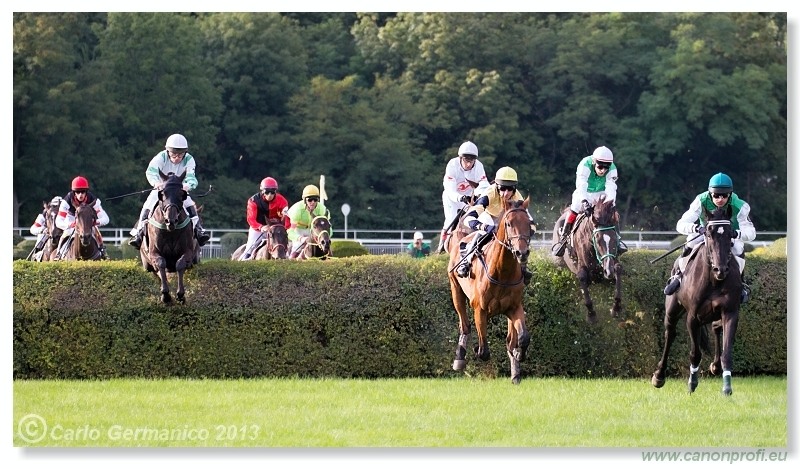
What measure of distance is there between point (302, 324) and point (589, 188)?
3.67 metres

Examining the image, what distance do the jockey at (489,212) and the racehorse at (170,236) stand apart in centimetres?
295

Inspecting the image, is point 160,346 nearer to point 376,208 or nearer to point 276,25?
point 376,208

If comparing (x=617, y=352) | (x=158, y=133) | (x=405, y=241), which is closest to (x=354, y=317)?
(x=617, y=352)

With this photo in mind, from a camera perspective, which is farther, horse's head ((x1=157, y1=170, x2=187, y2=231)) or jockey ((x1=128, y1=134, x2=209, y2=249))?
jockey ((x1=128, y1=134, x2=209, y2=249))

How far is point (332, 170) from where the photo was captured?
43.1m

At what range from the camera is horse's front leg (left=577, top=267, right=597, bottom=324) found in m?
15.8

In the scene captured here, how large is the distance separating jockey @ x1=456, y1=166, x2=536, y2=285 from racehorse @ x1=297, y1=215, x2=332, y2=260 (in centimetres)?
493

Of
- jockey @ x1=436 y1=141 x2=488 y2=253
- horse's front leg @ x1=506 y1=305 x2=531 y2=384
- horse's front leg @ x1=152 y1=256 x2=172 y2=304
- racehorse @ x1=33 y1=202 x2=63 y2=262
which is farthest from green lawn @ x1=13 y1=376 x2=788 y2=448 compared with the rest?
racehorse @ x1=33 y1=202 x2=63 y2=262

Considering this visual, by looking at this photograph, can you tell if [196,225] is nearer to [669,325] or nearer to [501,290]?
[501,290]

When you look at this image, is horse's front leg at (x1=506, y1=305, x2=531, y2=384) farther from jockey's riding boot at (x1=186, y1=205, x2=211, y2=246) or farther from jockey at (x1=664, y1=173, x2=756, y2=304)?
jockey's riding boot at (x1=186, y1=205, x2=211, y2=246)

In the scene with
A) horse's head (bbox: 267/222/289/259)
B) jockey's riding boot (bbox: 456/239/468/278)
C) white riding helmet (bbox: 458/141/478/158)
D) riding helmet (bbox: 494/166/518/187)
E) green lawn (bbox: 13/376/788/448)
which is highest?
white riding helmet (bbox: 458/141/478/158)

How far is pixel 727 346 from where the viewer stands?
13.2 m

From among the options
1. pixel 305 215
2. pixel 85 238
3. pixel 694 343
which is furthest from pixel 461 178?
pixel 85 238
